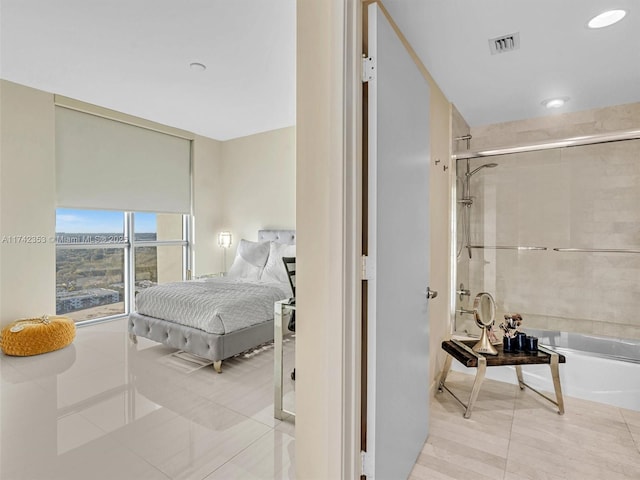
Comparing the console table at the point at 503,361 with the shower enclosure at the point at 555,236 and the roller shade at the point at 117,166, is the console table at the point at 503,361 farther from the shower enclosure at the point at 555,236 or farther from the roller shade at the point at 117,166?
the roller shade at the point at 117,166

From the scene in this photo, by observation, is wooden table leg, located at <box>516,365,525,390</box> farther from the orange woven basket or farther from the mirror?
the orange woven basket

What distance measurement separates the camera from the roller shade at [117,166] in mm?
3969

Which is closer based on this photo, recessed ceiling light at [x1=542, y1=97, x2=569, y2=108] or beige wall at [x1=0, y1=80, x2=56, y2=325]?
recessed ceiling light at [x1=542, y1=97, x2=569, y2=108]

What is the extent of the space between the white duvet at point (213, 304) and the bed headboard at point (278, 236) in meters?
1.02

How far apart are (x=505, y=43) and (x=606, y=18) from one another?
479 mm

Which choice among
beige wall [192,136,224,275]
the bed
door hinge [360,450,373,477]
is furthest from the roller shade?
door hinge [360,450,373,477]

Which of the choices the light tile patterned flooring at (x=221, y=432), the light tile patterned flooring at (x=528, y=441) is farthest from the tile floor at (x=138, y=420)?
the light tile patterned flooring at (x=528, y=441)

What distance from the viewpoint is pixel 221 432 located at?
6.68ft

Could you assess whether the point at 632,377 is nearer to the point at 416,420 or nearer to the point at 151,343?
the point at 416,420

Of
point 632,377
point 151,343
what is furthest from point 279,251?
point 632,377

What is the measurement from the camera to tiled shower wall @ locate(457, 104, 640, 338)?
305 centimetres

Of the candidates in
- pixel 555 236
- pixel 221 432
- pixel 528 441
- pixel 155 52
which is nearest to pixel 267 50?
pixel 155 52

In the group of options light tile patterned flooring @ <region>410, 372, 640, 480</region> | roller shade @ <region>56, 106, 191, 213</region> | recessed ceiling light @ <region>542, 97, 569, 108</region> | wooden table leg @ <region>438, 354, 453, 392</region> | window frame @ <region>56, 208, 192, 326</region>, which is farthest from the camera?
window frame @ <region>56, 208, 192, 326</region>

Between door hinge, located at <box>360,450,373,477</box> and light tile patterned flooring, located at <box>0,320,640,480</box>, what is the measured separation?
18.7 inches
